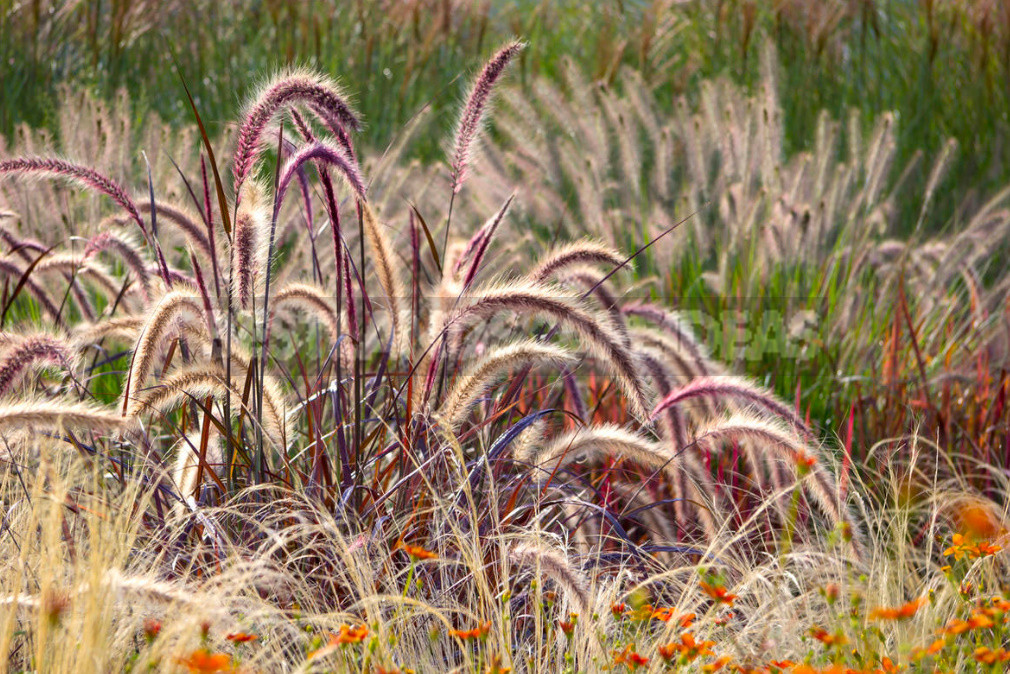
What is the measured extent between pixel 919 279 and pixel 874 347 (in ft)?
3.35

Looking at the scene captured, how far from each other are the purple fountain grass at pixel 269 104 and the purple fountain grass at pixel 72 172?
0.38 meters

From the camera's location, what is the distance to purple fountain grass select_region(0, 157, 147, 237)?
7.99 ft

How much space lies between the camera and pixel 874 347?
4.22m

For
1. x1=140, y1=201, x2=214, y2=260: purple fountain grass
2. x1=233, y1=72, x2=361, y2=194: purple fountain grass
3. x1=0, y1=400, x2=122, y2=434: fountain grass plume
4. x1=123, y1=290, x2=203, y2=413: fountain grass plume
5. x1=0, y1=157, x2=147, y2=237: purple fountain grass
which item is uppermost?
x1=233, y1=72, x2=361, y2=194: purple fountain grass

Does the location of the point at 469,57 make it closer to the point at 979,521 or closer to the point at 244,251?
the point at 979,521

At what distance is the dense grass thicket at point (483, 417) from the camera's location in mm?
2053

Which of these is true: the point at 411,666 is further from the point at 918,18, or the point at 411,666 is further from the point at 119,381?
the point at 918,18

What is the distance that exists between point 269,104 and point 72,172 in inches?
22.5

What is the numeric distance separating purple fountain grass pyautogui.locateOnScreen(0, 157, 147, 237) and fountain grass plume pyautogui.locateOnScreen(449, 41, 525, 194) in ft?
2.54

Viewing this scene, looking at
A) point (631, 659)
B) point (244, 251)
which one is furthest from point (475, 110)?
point (631, 659)

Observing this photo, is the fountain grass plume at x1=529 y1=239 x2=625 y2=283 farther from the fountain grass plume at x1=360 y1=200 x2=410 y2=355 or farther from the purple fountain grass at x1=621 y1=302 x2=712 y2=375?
the purple fountain grass at x1=621 y1=302 x2=712 y2=375

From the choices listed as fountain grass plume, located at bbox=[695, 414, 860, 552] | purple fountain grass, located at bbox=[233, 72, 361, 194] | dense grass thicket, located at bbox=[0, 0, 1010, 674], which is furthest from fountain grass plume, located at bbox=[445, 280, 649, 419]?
purple fountain grass, located at bbox=[233, 72, 361, 194]

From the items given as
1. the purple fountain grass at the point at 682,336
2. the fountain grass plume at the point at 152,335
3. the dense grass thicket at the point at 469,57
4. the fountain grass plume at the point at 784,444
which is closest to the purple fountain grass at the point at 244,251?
the fountain grass plume at the point at 152,335

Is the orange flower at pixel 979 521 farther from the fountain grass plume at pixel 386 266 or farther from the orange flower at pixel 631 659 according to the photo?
the fountain grass plume at pixel 386 266
